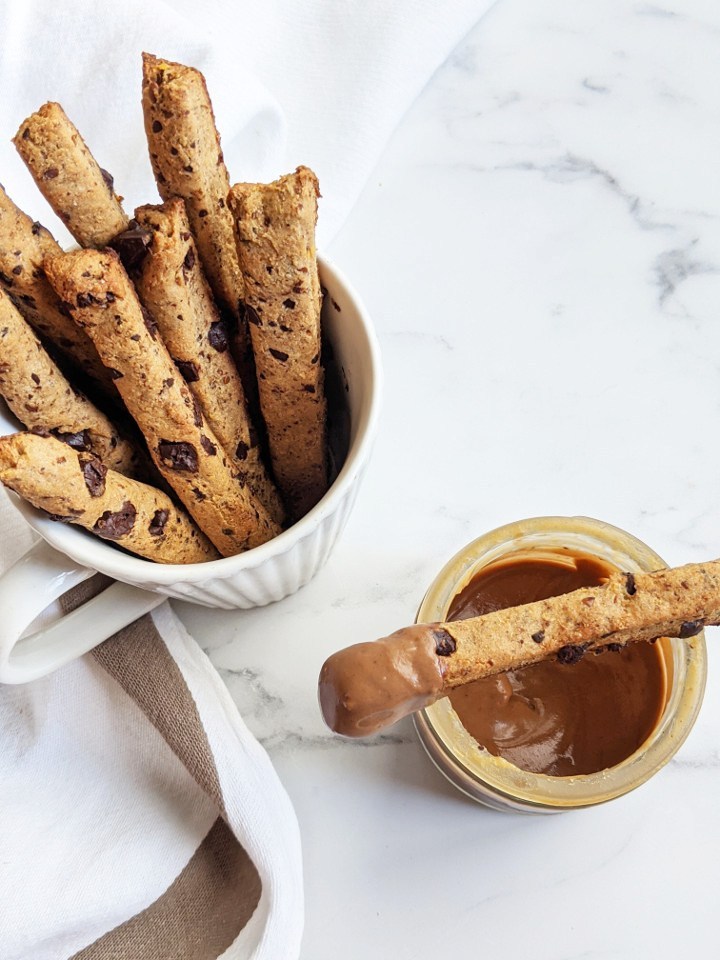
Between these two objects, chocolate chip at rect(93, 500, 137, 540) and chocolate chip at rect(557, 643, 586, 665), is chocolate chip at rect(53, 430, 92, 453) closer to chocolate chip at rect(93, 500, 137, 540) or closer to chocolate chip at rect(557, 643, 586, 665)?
chocolate chip at rect(93, 500, 137, 540)

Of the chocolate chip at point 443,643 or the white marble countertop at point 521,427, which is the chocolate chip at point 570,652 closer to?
the chocolate chip at point 443,643

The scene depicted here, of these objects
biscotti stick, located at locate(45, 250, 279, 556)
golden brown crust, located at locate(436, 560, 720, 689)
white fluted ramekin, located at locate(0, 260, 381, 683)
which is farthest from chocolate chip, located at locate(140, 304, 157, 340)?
golden brown crust, located at locate(436, 560, 720, 689)

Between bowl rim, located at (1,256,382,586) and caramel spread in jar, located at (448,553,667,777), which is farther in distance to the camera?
caramel spread in jar, located at (448,553,667,777)

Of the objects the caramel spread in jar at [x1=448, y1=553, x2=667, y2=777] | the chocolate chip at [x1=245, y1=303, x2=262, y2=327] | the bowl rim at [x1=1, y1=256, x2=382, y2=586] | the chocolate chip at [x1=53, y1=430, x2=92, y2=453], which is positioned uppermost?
the chocolate chip at [x1=245, y1=303, x2=262, y2=327]

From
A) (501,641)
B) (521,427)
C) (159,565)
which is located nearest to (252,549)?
(159,565)

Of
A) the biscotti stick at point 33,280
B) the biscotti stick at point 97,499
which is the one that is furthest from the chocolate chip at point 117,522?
the biscotti stick at point 33,280

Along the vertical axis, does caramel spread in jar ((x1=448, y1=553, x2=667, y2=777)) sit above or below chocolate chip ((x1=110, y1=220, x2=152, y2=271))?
below

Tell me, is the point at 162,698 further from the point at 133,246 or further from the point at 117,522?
the point at 133,246
